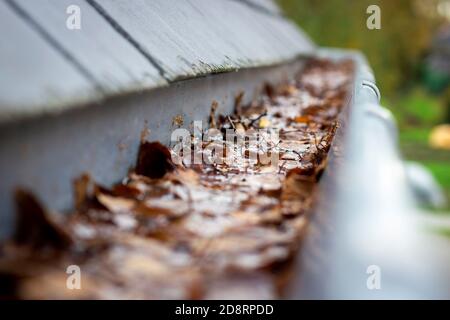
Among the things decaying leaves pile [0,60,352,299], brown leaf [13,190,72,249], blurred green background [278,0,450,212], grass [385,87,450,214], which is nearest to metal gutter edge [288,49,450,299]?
decaying leaves pile [0,60,352,299]

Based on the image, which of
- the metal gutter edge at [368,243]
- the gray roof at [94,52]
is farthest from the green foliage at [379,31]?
the metal gutter edge at [368,243]

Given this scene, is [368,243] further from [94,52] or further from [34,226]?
[94,52]

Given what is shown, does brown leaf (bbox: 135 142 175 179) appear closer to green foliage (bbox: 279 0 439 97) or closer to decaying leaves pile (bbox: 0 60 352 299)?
decaying leaves pile (bbox: 0 60 352 299)

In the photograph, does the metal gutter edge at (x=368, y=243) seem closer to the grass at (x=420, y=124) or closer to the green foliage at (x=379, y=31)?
the green foliage at (x=379, y=31)

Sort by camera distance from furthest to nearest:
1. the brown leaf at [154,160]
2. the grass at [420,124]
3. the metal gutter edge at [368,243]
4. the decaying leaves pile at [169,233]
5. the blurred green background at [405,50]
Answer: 1. the grass at [420,124]
2. the blurred green background at [405,50]
3. the brown leaf at [154,160]
4. the decaying leaves pile at [169,233]
5. the metal gutter edge at [368,243]

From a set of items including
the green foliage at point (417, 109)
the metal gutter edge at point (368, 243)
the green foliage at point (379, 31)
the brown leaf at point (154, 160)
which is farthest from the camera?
the green foliage at point (417, 109)

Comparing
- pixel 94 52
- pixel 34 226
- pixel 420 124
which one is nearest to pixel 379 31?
pixel 420 124
